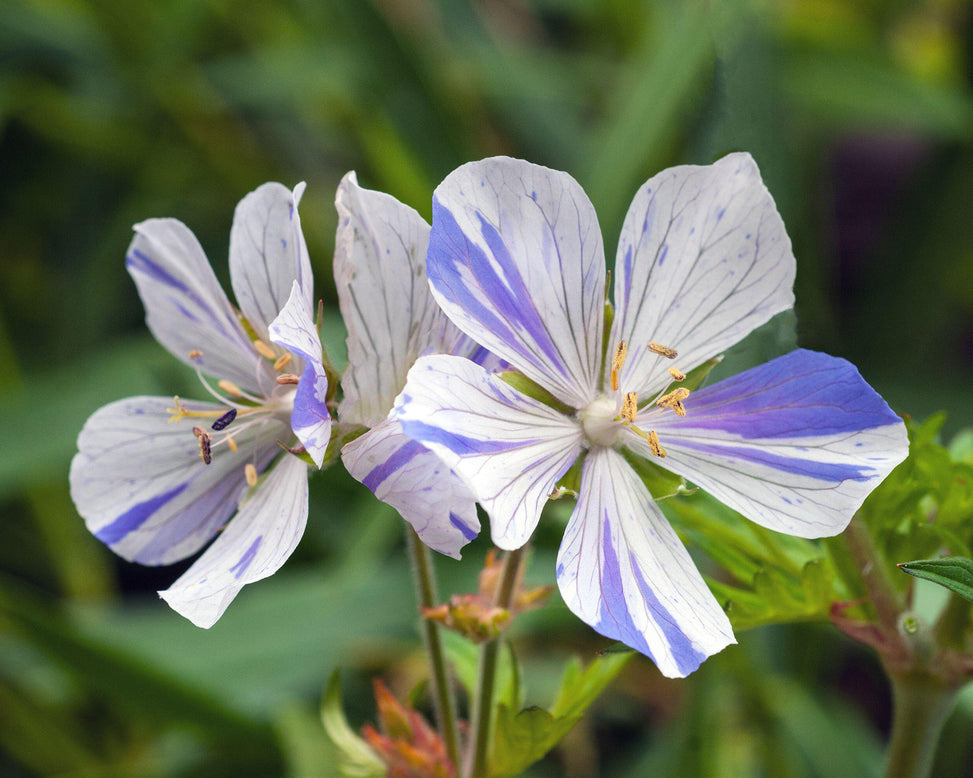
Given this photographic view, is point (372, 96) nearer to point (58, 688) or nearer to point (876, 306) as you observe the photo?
point (876, 306)

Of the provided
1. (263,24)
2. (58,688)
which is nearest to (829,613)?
(58,688)

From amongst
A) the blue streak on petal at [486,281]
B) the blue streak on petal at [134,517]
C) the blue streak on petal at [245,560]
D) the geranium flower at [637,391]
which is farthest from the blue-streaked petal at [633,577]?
the blue streak on petal at [134,517]

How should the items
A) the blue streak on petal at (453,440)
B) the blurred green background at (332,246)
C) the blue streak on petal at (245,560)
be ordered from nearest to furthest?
1. the blue streak on petal at (453,440)
2. the blue streak on petal at (245,560)
3. the blurred green background at (332,246)

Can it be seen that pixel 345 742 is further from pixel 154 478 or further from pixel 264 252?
pixel 264 252

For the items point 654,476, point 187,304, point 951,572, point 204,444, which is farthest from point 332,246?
point 951,572

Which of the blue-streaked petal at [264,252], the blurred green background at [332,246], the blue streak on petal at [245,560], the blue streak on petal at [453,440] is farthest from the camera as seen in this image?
the blurred green background at [332,246]

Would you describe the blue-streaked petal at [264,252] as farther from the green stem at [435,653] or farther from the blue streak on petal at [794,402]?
the blue streak on petal at [794,402]

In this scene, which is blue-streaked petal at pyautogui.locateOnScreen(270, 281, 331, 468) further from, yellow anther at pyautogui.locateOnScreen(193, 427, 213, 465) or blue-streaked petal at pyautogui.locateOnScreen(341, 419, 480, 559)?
yellow anther at pyautogui.locateOnScreen(193, 427, 213, 465)
